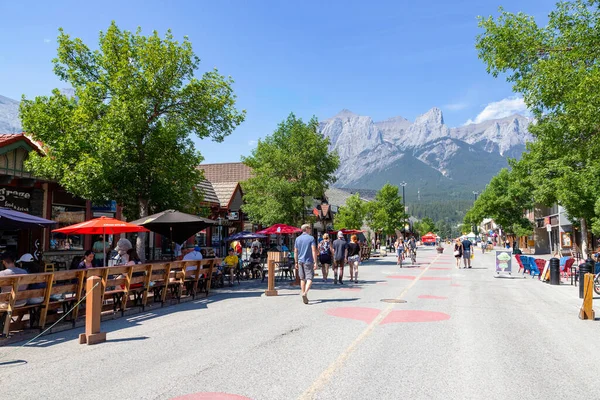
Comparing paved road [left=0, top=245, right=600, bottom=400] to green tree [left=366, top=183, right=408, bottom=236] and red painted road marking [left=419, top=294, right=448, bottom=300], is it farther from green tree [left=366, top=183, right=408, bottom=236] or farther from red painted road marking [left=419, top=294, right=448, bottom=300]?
green tree [left=366, top=183, right=408, bottom=236]

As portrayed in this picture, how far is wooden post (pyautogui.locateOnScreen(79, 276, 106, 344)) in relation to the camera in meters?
7.68

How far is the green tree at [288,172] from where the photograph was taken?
30.4 meters

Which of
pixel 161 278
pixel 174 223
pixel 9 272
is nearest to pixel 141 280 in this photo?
pixel 161 278

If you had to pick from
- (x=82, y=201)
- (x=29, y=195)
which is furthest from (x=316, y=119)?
(x=29, y=195)

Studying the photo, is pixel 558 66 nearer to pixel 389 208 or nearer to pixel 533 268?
pixel 533 268

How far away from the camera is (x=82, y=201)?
1997 cm

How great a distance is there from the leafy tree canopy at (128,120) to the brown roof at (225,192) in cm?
1641

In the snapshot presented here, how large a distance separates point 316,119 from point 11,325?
26.5 meters

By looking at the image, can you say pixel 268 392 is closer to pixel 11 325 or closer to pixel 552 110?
pixel 11 325

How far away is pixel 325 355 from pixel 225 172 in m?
39.9

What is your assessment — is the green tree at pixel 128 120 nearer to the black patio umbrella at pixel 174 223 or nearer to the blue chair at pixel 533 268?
Answer: the black patio umbrella at pixel 174 223

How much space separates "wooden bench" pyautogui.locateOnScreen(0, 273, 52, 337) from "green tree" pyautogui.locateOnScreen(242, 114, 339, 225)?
21.2 metres

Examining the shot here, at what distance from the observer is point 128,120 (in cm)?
1427

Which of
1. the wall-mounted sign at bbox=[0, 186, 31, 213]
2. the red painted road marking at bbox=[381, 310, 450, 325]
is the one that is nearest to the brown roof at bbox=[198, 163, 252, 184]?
the wall-mounted sign at bbox=[0, 186, 31, 213]
